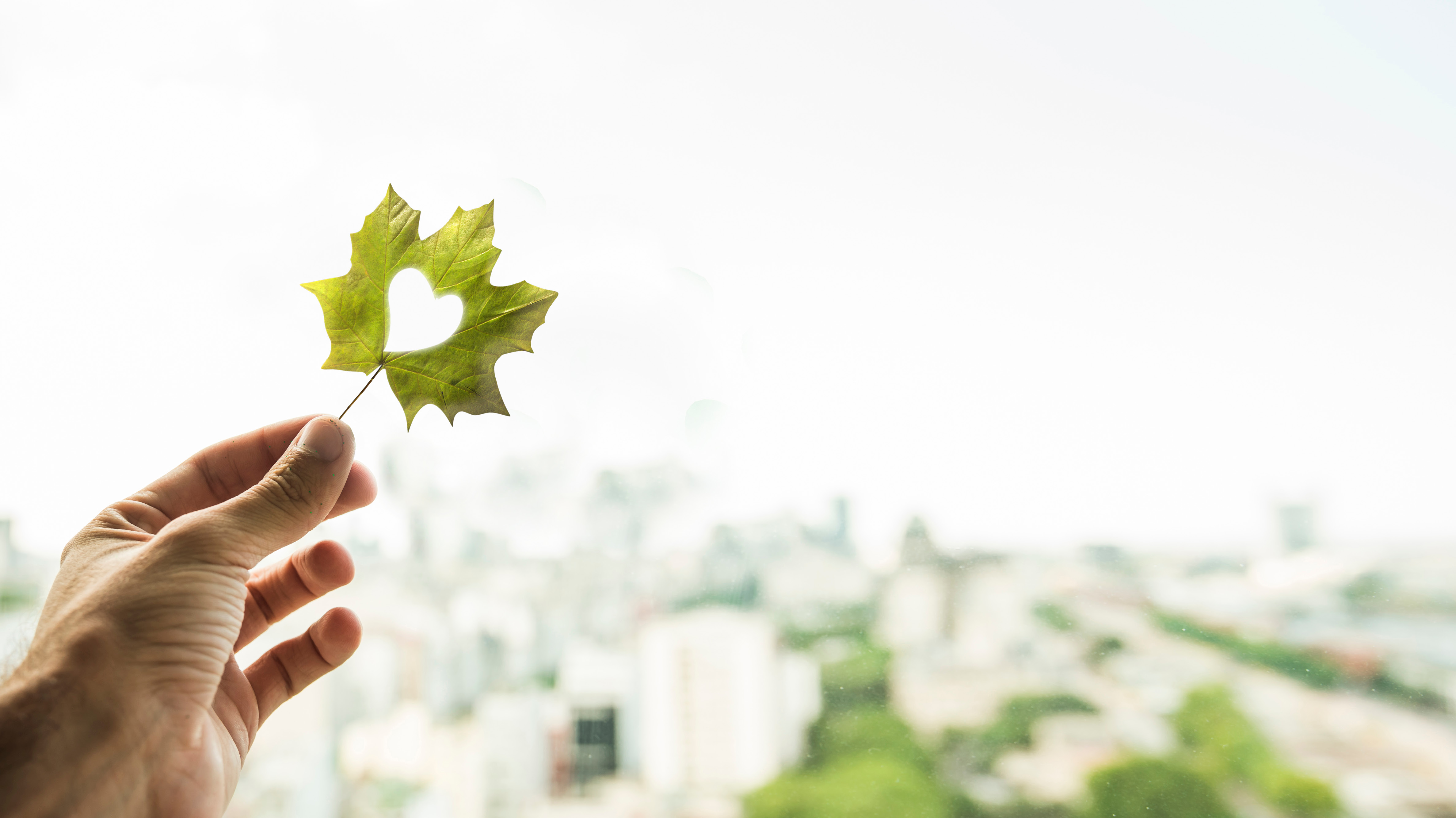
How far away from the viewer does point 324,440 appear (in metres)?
0.50

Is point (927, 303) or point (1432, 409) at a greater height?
point (927, 303)

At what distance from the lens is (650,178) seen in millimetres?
1030

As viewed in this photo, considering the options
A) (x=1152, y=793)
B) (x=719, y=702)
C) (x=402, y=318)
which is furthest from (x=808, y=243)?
(x=1152, y=793)

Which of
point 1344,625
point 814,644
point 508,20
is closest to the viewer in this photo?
point 1344,625

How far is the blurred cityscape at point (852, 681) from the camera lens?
836mm

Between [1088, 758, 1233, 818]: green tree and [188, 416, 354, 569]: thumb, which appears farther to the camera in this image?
[1088, 758, 1233, 818]: green tree

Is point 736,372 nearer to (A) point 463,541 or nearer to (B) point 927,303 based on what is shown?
(B) point 927,303

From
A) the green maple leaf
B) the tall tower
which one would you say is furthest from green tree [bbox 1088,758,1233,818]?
the green maple leaf

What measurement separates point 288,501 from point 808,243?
717 millimetres

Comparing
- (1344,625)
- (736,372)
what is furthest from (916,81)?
(1344,625)

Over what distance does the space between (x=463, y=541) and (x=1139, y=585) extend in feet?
2.92

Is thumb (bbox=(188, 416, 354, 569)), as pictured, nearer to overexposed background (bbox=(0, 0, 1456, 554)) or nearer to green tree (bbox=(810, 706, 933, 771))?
overexposed background (bbox=(0, 0, 1456, 554))

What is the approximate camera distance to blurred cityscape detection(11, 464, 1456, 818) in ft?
2.74

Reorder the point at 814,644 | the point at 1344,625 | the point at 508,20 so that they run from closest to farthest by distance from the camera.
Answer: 1. the point at 1344,625
2. the point at 814,644
3. the point at 508,20
